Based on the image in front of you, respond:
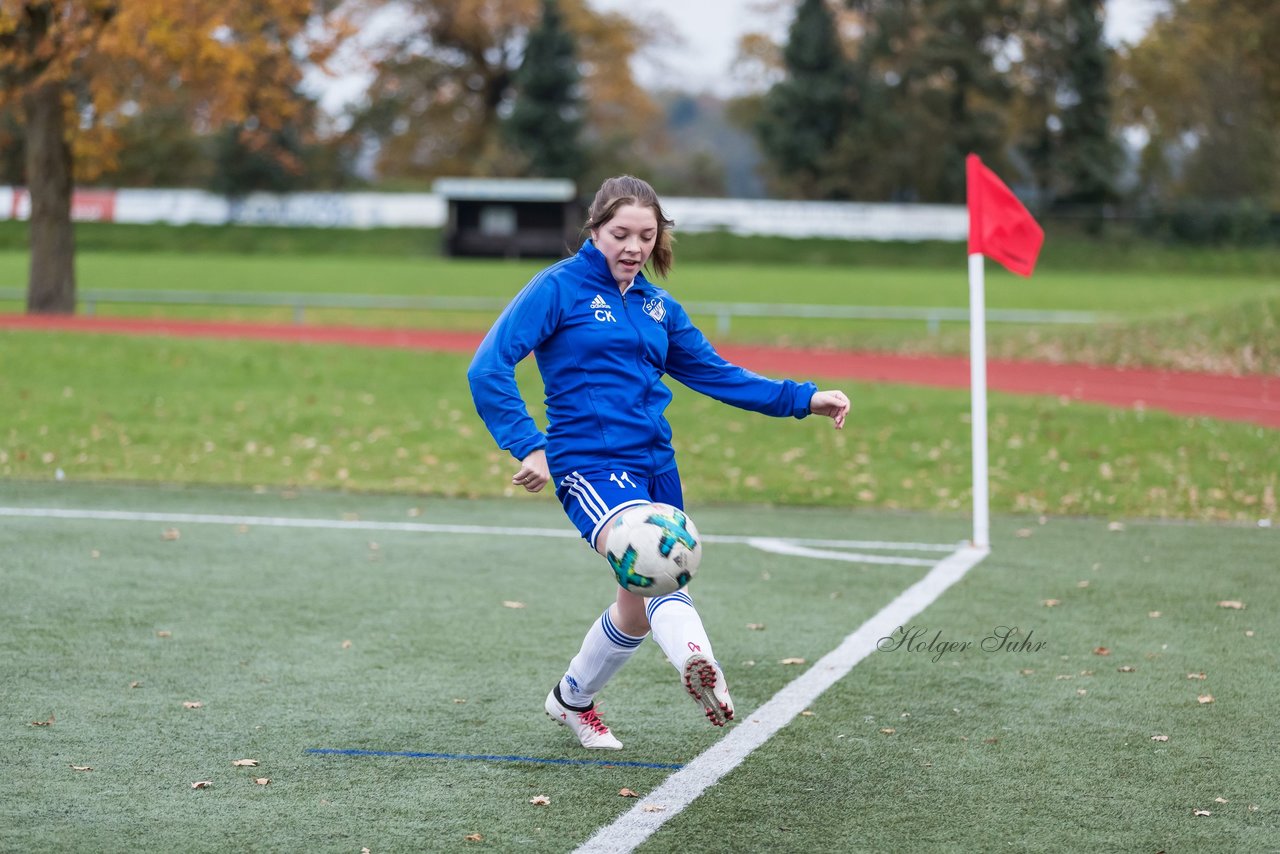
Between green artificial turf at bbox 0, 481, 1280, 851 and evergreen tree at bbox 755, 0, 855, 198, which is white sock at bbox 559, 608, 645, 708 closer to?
green artificial turf at bbox 0, 481, 1280, 851

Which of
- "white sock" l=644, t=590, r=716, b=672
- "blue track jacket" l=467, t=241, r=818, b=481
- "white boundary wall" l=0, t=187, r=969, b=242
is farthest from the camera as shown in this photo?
"white boundary wall" l=0, t=187, r=969, b=242

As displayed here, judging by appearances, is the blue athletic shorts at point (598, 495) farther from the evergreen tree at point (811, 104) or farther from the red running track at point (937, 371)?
the evergreen tree at point (811, 104)

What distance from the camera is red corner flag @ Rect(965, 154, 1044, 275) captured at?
1010 centimetres

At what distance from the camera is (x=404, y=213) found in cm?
5850

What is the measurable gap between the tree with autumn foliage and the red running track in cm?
184

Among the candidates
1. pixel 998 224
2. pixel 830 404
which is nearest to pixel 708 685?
pixel 830 404

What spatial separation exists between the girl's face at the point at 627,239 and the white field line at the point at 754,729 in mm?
1615

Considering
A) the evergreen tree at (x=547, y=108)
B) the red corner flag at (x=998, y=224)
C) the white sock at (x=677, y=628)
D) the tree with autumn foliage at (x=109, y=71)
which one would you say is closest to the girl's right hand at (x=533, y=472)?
the white sock at (x=677, y=628)

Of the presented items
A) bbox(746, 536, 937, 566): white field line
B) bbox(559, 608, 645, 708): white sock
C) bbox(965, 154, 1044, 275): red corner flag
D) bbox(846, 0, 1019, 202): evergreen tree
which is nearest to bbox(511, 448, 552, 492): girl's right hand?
bbox(559, 608, 645, 708): white sock

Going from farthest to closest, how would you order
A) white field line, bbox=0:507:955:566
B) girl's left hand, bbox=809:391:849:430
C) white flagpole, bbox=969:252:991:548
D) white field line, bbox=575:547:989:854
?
1. white field line, bbox=0:507:955:566
2. white flagpole, bbox=969:252:991:548
3. girl's left hand, bbox=809:391:849:430
4. white field line, bbox=575:547:989:854

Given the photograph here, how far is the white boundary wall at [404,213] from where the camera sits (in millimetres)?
56438

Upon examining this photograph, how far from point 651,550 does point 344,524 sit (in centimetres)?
644

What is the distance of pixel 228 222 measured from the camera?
5891 cm

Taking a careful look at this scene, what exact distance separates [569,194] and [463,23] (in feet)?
57.8
